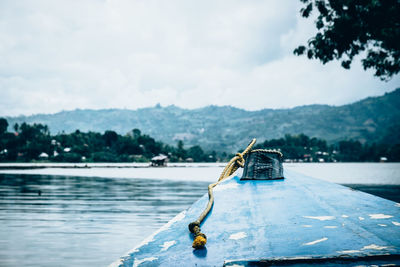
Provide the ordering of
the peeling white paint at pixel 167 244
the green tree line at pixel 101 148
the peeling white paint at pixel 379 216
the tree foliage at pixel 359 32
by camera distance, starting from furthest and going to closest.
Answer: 1. the green tree line at pixel 101 148
2. the tree foliage at pixel 359 32
3. the peeling white paint at pixel 379 216
4. the peeling white paint at pixel 167 244

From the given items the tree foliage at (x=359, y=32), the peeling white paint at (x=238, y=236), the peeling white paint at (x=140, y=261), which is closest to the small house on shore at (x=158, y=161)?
the tree foliage at (x=359, y=32)

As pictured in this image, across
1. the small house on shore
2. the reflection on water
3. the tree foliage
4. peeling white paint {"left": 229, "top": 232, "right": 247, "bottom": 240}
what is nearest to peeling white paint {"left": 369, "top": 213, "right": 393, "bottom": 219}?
peeling white paint {"left": 229, "top": 232, "right": 247, "bottom": 240}

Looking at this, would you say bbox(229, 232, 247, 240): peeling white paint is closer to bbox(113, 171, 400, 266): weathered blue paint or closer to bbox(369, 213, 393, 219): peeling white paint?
bbox(113, 171, 400, 266): weathered blue paint

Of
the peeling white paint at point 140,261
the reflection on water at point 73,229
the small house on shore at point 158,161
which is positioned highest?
the peeling white paint at point 140,261

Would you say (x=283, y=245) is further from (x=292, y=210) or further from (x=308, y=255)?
(x=292, y=210)

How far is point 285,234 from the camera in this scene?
2.90 metres

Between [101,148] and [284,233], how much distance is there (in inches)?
4434

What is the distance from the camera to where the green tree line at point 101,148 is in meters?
95.7

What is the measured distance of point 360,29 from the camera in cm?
1227

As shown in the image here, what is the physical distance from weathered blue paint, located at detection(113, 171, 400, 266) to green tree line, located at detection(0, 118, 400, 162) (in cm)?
8964

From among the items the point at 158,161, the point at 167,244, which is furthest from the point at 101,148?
the point at 167,244

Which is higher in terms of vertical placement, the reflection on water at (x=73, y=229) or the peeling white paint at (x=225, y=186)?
the peeling white paint at (x=225, y=186)

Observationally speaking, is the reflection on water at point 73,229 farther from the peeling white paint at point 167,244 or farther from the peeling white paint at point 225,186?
the peeling white paint at point 167,244

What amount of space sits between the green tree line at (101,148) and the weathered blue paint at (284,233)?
89.6 m
